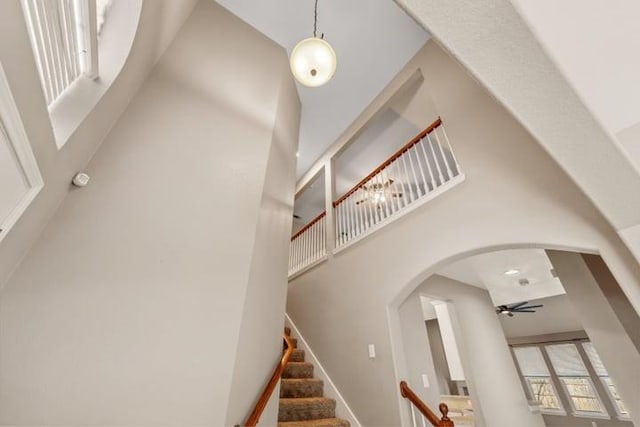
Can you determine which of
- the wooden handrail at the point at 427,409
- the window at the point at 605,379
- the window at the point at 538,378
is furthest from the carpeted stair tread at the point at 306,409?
the window at the point at 538,378

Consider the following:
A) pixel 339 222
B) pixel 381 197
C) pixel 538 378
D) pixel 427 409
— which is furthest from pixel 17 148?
pixel 538 378

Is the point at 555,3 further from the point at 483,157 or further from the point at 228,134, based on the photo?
the point at 228,134

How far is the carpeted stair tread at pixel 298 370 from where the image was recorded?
3408 mm

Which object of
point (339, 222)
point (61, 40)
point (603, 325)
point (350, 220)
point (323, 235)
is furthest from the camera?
point (323, 235)

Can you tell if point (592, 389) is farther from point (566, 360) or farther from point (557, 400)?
point (557, 400)

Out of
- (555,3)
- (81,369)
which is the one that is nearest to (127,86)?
(81,369)

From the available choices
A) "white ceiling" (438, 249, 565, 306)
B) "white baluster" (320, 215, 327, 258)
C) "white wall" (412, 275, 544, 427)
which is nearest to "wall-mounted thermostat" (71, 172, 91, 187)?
"white baluster" (320, 215, 327, 258)

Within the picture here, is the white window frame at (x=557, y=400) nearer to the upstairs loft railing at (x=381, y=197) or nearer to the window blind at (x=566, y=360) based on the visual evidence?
the window blind at (x=566, y=360)

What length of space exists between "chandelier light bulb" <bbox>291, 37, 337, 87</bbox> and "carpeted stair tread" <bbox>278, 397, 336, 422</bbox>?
3.37m

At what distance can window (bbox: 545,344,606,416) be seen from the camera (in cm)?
646

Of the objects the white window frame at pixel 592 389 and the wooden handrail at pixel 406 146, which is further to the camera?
the white window frame at pixel 592 389

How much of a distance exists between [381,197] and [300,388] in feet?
8.91

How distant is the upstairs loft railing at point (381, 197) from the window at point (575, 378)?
273 inches

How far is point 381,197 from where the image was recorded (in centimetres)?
377
